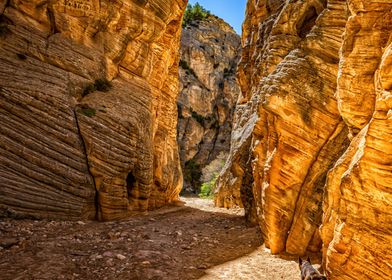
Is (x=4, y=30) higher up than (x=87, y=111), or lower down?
higher up

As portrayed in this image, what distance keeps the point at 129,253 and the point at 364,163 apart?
871cm

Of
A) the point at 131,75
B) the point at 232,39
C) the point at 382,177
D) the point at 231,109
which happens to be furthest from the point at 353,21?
the point at 232,39

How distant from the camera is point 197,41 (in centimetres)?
6744

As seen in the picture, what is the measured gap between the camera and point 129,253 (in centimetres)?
A: 1088

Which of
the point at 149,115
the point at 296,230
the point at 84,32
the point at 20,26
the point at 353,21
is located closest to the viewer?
the point at 353,21

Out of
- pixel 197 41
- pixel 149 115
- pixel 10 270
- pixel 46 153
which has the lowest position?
pixel 10 270

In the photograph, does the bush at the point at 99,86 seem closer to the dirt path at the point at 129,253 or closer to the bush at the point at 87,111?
the bush at the point at 87,111

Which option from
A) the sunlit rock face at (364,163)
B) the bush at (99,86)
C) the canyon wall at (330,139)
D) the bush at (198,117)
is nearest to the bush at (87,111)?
the bush at (99,86)

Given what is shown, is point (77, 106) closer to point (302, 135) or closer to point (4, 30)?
point (4, 30)

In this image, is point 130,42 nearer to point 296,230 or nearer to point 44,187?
point 44,187

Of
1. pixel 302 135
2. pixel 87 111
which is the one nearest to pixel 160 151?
pixel 87 111

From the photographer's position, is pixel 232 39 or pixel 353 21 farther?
pixel 232 39

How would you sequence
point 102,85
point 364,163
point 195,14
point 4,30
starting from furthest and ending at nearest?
point 195,14, point 102,85, point 4,30, point 364,163

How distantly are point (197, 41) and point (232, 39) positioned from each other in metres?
11.3
